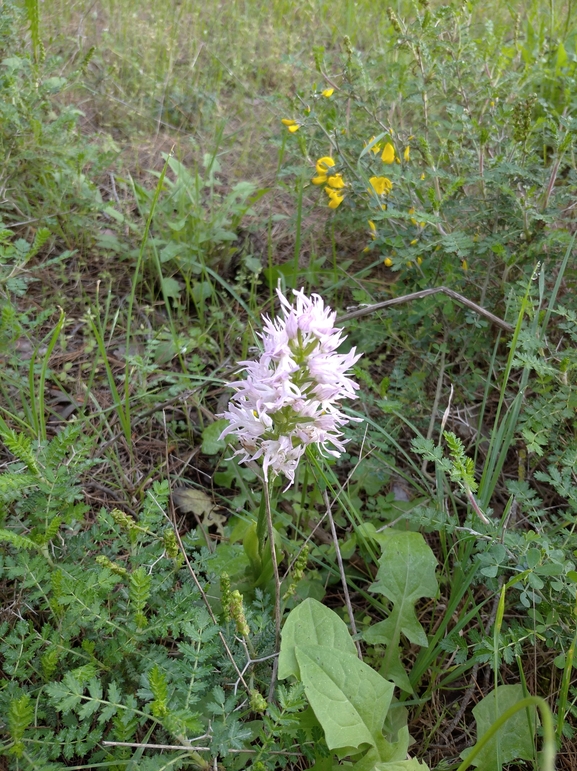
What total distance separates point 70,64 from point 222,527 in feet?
11.2

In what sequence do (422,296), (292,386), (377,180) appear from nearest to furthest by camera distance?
1. (292,386)
2. (422,296)
3. (377,180)

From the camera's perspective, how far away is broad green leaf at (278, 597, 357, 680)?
146 cm

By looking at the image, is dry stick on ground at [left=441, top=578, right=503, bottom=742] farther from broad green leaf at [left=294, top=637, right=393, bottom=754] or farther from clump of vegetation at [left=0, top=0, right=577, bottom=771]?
broad green leaf at [left=294, top=637, right=393, bottom=754]

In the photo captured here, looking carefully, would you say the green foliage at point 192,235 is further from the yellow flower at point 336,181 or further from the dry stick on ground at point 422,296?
the dry stick on ground at point 422,296

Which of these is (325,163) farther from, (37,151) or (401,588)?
(401,588)

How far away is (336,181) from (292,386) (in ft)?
5.39

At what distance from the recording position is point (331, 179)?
8.82 ft

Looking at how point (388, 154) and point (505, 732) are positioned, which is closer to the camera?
point (505, 732)

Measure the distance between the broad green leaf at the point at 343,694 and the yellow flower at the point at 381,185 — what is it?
191cm

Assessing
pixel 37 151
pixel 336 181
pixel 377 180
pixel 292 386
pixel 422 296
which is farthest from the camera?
pixel 37 151

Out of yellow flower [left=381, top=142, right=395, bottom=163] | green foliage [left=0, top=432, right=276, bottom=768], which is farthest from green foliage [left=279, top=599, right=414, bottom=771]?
yellow flower [left=381, top=142, right=395, bottom=163]

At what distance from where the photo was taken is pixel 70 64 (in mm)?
3924

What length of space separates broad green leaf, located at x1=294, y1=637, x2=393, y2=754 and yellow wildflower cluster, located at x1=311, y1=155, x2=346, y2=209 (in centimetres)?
199

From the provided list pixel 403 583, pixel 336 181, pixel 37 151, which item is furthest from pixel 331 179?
pixel 403 583
